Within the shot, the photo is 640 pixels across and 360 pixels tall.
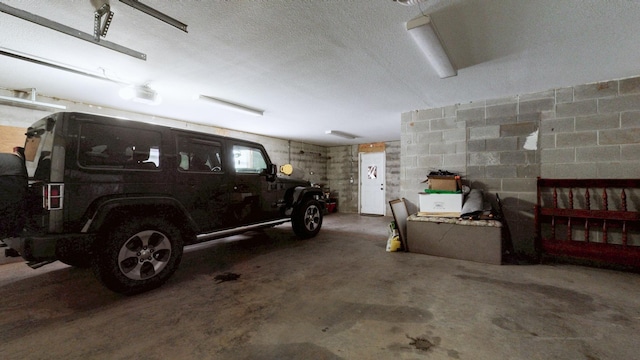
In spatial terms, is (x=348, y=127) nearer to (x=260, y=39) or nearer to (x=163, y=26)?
(x=260, y=39)

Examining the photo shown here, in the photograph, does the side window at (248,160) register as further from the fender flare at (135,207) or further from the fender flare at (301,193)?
the fender flare at (135,207)

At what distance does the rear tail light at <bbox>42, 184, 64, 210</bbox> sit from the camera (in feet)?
6.62

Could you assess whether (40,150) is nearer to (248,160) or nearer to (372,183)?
(248,160)

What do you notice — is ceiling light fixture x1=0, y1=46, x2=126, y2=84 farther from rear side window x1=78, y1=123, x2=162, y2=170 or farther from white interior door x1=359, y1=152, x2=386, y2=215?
white interior door x1=359, y1=152, x2=386, y2=215

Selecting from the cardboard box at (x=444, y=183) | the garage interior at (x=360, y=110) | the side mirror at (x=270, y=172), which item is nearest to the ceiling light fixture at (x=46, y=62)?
the garage interior at (x=360, y=110)

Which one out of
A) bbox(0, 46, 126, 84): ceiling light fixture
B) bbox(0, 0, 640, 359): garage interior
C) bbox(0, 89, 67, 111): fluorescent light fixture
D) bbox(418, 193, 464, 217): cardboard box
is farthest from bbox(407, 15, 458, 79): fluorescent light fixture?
bbox(0, 89, 67, 111): fluorescent light fixture

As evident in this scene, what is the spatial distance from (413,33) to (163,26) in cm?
227

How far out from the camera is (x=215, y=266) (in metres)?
3.24

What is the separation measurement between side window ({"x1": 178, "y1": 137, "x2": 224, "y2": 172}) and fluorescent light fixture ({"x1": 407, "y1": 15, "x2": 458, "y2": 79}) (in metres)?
2.67

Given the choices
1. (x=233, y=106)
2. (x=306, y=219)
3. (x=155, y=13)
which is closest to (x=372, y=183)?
(x=306, y=219)

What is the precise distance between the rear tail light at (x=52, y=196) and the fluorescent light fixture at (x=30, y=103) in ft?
9.79

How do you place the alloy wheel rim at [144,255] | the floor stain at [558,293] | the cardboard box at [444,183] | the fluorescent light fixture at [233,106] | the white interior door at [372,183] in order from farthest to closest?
1. the white interior door at [372,183]
2. the fluorescent light fixture at [233,106]
3. the cardboard box at [444,183]
4. the alloy wheel rim at [144,255]
5. the floor stain at [558,293]

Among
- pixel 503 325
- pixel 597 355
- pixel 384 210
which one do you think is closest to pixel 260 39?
pixel 503 325

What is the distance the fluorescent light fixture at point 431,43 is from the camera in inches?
82.3
